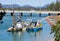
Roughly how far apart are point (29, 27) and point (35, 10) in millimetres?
100365

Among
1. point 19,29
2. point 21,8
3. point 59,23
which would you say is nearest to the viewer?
point 59,23

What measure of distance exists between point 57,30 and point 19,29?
4500 cm

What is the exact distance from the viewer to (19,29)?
176ft

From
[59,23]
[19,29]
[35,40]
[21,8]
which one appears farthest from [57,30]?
[21,8]

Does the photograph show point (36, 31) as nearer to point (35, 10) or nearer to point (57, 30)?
point (57, 30)

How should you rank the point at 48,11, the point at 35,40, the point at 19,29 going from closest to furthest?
1. the point at 35,40
2. the point at 19,29
3. the point at 48,11

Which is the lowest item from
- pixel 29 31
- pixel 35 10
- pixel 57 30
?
pixel 35 10

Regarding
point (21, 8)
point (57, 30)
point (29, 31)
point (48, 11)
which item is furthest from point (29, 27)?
point (21, 8)

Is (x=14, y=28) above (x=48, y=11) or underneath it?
above

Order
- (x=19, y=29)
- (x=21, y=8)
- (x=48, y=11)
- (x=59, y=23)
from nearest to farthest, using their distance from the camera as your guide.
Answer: (x=59, y=23)
(x=19, y=29)
(x=48, y=11)
(x=21, y=8)

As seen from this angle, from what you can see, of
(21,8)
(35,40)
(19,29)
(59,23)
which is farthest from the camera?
(21,8)

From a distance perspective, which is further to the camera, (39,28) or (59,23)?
(39,28)

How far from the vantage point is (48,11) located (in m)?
149

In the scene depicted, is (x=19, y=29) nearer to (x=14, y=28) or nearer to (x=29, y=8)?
(x=14, y=28)
